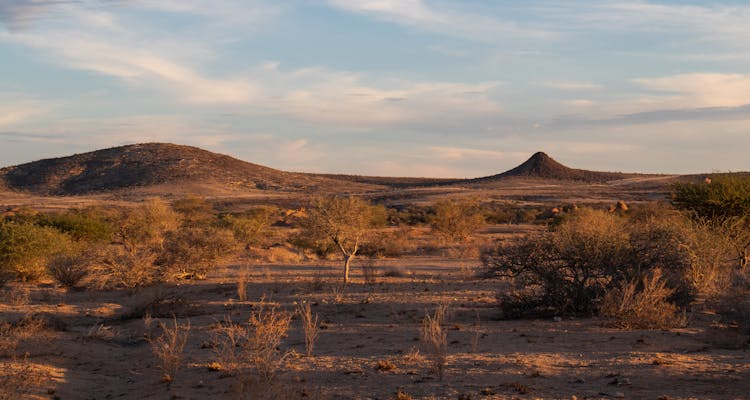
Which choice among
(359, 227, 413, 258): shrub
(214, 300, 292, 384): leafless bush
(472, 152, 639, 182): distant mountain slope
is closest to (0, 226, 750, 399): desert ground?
(214, 300, 292, 384): leafless bush

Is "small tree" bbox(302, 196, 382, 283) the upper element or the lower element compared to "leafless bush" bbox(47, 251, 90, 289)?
upper

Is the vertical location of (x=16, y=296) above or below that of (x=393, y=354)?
below

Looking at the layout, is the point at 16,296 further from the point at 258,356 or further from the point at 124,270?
the point at 258,356

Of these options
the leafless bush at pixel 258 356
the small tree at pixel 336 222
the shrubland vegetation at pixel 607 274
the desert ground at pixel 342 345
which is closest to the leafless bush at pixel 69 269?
the desert ground at pixel 342 345

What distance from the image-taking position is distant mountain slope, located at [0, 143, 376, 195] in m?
88.2

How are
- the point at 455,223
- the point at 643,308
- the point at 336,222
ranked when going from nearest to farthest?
the point at 643,308, the point at 336,222, the point at 455,223

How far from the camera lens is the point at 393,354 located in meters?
10.7

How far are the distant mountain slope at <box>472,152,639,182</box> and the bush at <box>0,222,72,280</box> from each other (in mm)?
96950

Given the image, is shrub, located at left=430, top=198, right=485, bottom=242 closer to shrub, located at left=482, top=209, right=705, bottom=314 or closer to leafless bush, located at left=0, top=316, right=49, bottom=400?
shrub, located at left=482, top=209, right=705, bottom=314

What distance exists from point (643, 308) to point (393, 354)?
14.8 feet

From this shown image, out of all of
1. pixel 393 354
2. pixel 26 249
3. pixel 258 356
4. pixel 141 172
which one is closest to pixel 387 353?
pixel 393 354

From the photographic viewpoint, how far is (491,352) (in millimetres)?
10523

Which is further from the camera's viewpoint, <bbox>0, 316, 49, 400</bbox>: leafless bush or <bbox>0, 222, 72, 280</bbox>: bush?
<bbox>0, 222, 72, 280</bbox>: bush

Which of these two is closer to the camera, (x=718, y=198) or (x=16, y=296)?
(x=16, y=296)
